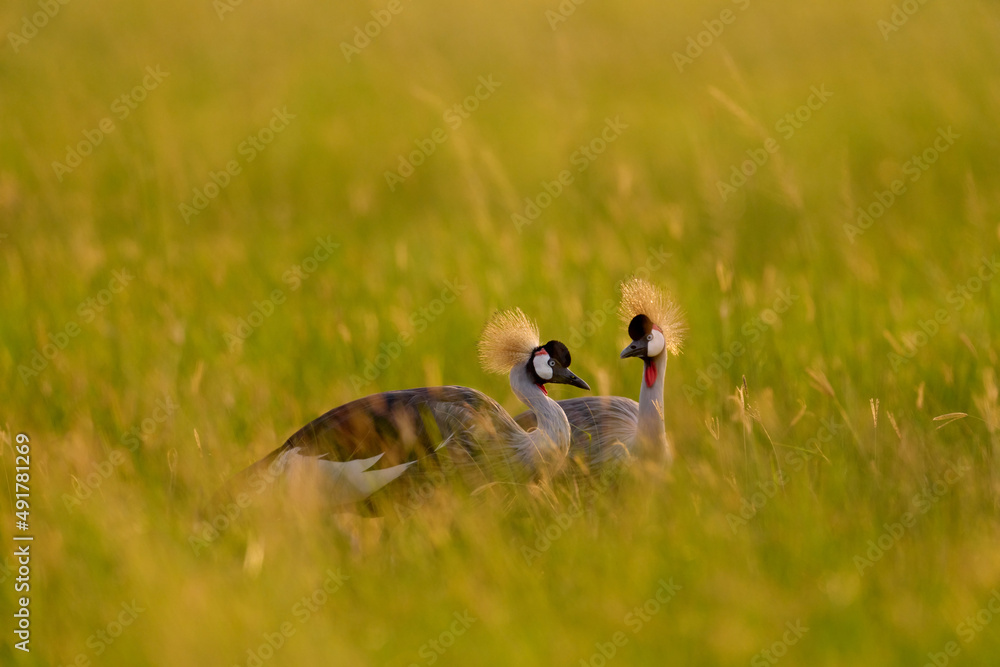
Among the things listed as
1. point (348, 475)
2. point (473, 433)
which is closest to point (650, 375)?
point (473, 433)

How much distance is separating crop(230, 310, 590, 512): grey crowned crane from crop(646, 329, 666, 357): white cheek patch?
299mm

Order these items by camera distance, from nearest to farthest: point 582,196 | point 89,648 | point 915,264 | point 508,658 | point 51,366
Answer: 1. point 508,658
2. point 89,648
3. point 51,366
4. point 915,264
5. point 582,196

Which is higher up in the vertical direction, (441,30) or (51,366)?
(441,30)

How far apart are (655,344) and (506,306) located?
1379mm

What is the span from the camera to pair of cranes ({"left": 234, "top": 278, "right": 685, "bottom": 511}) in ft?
11.2

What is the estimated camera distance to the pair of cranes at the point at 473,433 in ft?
11.2

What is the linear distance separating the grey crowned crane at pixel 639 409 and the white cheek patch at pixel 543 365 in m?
0.25

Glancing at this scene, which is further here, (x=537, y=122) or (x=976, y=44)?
(x=537, y=122)

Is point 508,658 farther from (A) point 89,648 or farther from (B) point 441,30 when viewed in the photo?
(B) point 441,30

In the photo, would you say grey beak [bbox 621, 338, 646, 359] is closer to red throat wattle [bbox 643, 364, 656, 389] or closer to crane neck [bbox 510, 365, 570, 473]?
red throat wattle [bbox 643, 364, 656, 389]

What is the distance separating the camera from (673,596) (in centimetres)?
256

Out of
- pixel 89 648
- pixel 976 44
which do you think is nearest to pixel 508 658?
pixel 89 648

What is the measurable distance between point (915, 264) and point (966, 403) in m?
1.56

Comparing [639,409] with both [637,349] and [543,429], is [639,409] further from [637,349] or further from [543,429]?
[543,429]
